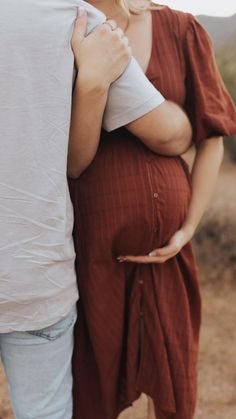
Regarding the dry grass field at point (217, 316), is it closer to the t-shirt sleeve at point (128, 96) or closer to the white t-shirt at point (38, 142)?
the white t-shirt at point (38, 142)

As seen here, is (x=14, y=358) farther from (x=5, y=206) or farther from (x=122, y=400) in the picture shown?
(x=122, y=400)

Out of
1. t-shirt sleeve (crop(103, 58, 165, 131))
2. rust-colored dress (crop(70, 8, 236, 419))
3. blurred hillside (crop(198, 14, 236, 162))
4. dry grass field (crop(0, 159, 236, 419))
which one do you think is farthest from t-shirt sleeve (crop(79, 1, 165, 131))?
blurred hillside (crop(198, 14, 236, 162))

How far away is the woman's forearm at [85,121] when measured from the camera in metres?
1.05

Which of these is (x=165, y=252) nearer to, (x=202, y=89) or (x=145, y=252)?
(x=145, y=252)

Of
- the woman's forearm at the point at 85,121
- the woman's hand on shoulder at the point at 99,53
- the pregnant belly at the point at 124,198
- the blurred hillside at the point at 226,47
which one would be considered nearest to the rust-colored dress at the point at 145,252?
the pregnant belly at the point at 124,198

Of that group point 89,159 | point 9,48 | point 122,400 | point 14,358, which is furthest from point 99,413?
point 9,48

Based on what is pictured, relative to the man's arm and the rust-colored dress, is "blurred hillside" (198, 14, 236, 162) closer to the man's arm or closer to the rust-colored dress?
the rust-colored dress

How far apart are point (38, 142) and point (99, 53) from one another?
22 centimetres

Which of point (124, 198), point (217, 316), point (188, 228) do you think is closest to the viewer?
point (124, 198)

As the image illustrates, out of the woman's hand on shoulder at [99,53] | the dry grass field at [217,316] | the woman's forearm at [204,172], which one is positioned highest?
the woman's hand on shoulder at [99,53]

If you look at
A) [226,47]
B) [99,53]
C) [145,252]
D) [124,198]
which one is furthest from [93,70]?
[226,47]

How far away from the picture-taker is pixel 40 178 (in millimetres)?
1018

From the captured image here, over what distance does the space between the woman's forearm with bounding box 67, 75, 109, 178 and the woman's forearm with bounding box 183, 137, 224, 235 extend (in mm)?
399

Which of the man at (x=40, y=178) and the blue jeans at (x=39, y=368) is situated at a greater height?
the man at (x=40, y=178)
